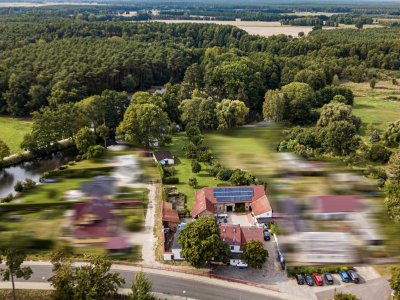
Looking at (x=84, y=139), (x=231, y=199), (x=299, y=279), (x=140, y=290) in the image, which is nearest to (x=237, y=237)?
(x=299, y=279)

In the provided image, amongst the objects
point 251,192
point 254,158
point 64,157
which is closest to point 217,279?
point 251,192

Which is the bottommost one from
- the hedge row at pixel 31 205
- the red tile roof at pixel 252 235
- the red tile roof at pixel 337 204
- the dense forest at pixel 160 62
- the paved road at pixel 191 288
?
the paved road at pixel 191 288

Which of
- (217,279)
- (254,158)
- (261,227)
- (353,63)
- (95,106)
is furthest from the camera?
(353,63)

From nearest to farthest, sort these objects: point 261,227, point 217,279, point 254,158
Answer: point 217,279 < point 261,227 < point 254,158

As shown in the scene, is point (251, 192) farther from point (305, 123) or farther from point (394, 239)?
point (305, 123)

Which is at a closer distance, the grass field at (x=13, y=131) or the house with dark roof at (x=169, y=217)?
the house with dark roof at (x=169, y=217)

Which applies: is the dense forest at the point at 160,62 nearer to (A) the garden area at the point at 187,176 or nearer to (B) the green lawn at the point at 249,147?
(B) the green lawn at the point at 249,147

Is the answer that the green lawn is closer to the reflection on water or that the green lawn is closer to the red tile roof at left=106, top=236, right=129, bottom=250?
the red tile roof at left=106, top=236, right=129, bottom=250

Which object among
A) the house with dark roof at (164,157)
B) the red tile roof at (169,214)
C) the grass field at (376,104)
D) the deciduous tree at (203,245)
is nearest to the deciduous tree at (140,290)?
the deciduous tree at (203,245)
